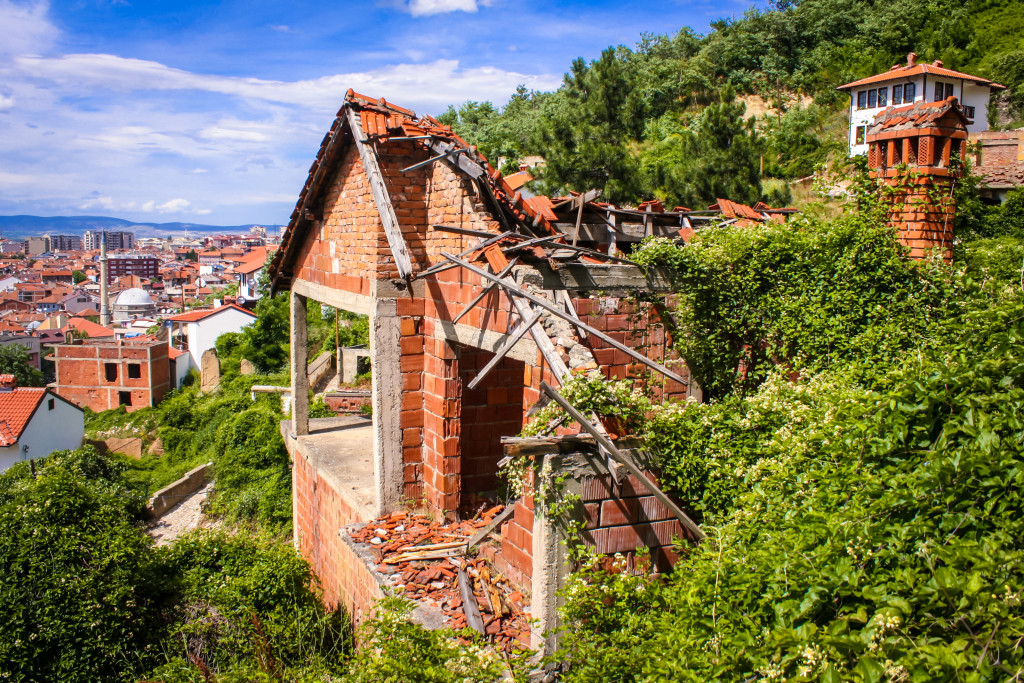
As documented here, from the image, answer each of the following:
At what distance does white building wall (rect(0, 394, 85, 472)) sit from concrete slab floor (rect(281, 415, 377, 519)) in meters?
24.9

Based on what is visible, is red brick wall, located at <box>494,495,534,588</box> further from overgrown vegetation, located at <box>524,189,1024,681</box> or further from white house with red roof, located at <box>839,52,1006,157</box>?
white house with red roof, located at <box>839,52,1006,157</box>

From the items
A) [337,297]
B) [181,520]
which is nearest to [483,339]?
[337,297]

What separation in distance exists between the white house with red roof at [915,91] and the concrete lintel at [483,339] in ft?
97.9

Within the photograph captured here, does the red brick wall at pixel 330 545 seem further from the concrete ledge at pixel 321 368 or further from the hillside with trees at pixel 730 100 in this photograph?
the concrete ledge at pixel 321 368

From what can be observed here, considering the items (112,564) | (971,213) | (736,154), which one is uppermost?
(736,154)

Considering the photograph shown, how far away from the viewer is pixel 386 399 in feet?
25.9

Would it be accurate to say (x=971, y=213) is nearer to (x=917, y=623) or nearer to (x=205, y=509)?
(x=917, y=623)

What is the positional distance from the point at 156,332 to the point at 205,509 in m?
42.3

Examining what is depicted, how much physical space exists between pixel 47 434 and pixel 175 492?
39.0 feet

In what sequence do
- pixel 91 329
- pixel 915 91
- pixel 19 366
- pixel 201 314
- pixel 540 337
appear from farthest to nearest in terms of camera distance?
pixel 91 329, pixel 201 314, pixel 19 366, pixel 915 91, pixel 540 337

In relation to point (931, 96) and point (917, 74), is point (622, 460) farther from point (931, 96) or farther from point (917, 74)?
point (931, 96)

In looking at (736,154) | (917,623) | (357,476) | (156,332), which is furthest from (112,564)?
(156,332)

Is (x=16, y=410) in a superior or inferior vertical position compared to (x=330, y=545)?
inferior

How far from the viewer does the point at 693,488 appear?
4.87 metres
